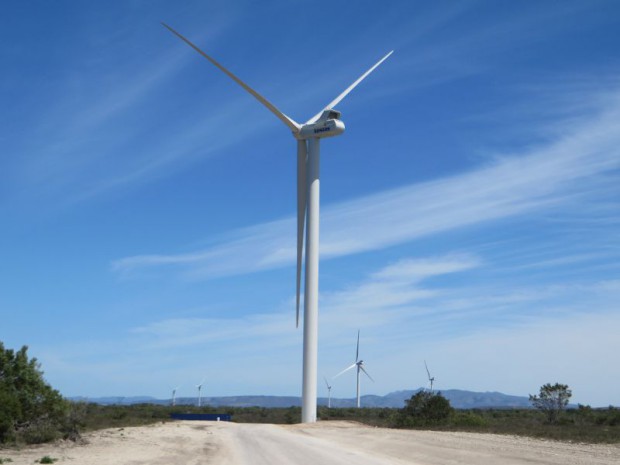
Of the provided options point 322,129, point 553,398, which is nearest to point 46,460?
point 322,129

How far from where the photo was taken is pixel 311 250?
5666 cm

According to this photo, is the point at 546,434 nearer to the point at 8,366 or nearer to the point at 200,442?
the point at 200,442

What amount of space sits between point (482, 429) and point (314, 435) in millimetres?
10669

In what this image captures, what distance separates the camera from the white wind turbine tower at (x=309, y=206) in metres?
55.3

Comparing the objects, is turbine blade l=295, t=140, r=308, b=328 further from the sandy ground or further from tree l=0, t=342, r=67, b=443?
tree l=0, t=342, r=67, b=443

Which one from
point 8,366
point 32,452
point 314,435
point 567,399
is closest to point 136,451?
point 32,452

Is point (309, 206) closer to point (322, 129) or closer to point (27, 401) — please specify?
point (322, 129)

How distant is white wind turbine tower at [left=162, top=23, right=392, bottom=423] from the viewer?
55.3m

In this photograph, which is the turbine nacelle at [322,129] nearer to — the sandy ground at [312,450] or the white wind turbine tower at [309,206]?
the white wind turbine tower at [309,206]

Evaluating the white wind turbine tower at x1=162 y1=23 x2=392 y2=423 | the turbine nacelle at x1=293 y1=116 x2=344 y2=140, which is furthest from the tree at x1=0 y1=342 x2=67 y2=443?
the turbine nacelle at x1=293 y1=116 x2=344 y2=140

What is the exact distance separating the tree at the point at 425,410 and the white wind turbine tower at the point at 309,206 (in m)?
7.51

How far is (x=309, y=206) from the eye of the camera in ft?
190

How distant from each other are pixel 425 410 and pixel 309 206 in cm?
1895

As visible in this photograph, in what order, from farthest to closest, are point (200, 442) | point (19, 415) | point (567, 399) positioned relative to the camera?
1. point (567, 399)
2. point (200, 442)
3. point (19, 415)
